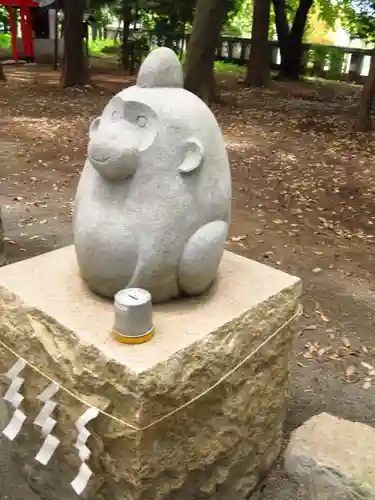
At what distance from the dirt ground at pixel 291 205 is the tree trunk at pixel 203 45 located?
60 cm

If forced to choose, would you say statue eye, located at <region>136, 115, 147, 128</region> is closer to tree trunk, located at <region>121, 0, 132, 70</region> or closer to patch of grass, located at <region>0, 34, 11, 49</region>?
tree trunk, located at <region>121, 0, 132, 70</region>

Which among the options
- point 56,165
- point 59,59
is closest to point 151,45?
point 59,59

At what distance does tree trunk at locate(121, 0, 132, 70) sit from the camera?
46.6 feet

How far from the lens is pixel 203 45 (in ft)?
31.3

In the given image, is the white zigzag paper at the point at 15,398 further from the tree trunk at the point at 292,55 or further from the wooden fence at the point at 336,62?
the wooden fence at the point at 336,62

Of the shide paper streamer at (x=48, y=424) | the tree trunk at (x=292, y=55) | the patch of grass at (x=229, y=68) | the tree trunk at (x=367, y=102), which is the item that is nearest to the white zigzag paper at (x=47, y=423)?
the shide paper streamer at (x=48, y=424)

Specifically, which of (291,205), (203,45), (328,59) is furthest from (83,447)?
(328,59)

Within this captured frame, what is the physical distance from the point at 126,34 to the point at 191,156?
13.7 m

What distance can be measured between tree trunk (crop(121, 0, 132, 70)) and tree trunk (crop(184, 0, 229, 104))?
5342mm

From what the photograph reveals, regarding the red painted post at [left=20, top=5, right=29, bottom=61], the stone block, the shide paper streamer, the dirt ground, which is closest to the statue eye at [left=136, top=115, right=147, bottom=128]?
the shide paper streamer

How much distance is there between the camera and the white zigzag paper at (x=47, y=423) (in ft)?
6.73

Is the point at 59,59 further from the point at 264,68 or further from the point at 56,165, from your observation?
the point at 56,165

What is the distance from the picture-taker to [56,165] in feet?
22.0

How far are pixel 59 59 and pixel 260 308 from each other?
1520cm
